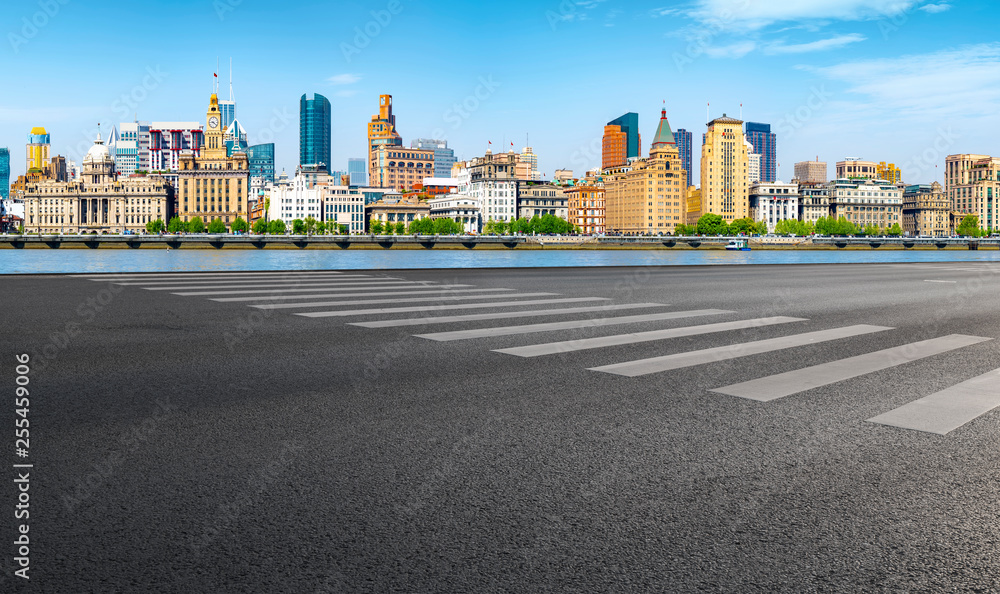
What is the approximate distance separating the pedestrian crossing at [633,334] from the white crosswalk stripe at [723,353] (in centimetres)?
1

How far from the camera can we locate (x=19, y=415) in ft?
18.6

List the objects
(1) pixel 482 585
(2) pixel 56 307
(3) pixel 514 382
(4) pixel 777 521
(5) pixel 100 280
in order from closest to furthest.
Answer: (1) pixel 482 585 < (4) pixel 777 521 < (3) pixel 514 382 < (2) pixel 56 307 < (5) pixel 100 280

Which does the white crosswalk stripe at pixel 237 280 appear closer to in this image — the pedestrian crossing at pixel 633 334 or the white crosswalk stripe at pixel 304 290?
the pedestrian crossing at pixel 633 334

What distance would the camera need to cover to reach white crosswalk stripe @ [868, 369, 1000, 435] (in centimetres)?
570

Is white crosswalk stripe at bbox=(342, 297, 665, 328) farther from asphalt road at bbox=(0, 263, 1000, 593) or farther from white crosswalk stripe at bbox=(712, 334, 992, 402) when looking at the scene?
white crosswalk stripe at bbox=(712, 334, 992, 402)

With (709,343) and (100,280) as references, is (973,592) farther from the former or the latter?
(100,280)

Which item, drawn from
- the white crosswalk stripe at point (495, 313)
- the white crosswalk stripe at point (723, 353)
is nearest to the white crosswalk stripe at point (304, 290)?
the white crosswalk stripe at point (495, 313)

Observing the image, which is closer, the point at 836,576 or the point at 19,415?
the point at 836,576

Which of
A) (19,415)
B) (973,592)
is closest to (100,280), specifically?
(19,415)

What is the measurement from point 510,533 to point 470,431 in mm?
1785

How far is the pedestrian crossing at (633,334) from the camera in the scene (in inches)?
267

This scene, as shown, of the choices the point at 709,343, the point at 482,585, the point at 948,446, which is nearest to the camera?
the point at 482,585

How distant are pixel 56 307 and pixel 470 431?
10818 mm

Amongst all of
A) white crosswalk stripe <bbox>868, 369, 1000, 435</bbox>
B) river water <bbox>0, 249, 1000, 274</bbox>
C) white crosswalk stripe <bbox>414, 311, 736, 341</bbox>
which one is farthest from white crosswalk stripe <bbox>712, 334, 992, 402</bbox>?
river water <bbox>0, 249, 1000, 274</bbox>
